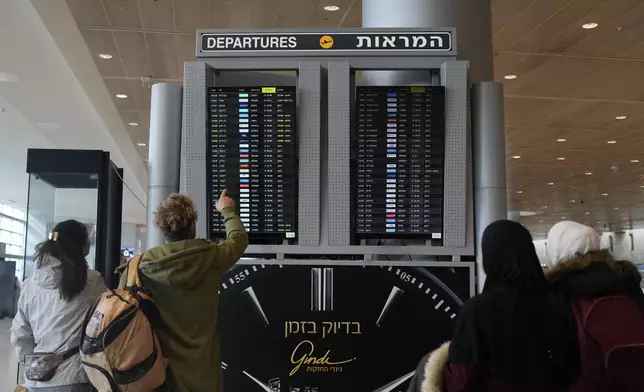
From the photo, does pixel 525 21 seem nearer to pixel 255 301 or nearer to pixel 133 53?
pixel 133 53

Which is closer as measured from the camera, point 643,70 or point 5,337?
point 643,70

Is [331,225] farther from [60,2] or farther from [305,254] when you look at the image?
[60,2]

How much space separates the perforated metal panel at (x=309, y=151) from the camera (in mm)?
3334

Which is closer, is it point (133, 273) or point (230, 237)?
point (133, 273)

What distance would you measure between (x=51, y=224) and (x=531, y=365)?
530cm

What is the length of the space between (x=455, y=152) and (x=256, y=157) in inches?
41.6

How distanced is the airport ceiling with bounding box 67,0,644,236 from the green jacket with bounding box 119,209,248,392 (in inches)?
224

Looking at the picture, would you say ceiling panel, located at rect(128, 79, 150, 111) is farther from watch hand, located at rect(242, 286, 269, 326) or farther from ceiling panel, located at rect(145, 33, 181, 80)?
watch hand, located at rect(242, 286, 269, 326)

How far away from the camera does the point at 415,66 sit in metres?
3.49

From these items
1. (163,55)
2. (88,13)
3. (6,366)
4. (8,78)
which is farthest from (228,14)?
(6,366)

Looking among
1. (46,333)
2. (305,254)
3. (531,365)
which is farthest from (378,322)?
(46,333)

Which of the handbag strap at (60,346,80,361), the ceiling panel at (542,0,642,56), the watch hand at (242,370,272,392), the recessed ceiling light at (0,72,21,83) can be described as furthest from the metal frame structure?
→ the recessed ceiling light at (0,72,21,83)

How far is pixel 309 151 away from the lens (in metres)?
3.38

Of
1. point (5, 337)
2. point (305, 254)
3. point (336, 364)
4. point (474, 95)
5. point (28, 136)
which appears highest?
point (28, 136)
